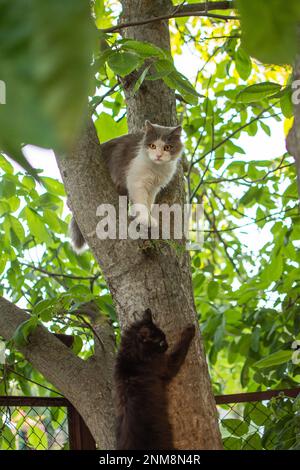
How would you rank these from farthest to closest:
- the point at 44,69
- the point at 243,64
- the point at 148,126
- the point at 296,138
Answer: the point at 243,64 → the point at 148,126 → the point at 296,138 → the point at 44,69

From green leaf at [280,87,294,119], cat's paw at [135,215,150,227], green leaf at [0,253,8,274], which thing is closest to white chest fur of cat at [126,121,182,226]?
cat's paw at [135,215,150,227]

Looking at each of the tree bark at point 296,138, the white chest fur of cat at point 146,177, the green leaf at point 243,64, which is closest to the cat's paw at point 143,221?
the white chest fur of cat at point 146,177

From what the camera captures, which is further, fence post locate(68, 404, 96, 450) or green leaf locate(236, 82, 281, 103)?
fence post locate(68, 404, 96, 450)

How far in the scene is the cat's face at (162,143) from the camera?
3.54m

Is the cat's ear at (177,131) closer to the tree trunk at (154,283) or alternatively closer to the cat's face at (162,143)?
the cat's face at (162,143)

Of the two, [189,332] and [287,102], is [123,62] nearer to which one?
[287,102]

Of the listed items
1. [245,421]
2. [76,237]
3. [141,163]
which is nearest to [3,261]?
[76,237]

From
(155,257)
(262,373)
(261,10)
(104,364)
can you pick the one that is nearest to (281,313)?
(262,373)

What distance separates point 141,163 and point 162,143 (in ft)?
0.91

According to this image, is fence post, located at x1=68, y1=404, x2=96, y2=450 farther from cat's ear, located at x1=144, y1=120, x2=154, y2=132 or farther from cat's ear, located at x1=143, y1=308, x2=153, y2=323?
cat's ear, located at x1=144, y1=120, x2=154, y2=132

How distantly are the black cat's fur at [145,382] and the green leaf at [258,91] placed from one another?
930 mm

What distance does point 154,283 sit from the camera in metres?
2.28

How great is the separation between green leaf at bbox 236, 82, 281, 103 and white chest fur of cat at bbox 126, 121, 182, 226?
1.19 metres

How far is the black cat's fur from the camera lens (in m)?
2.23
